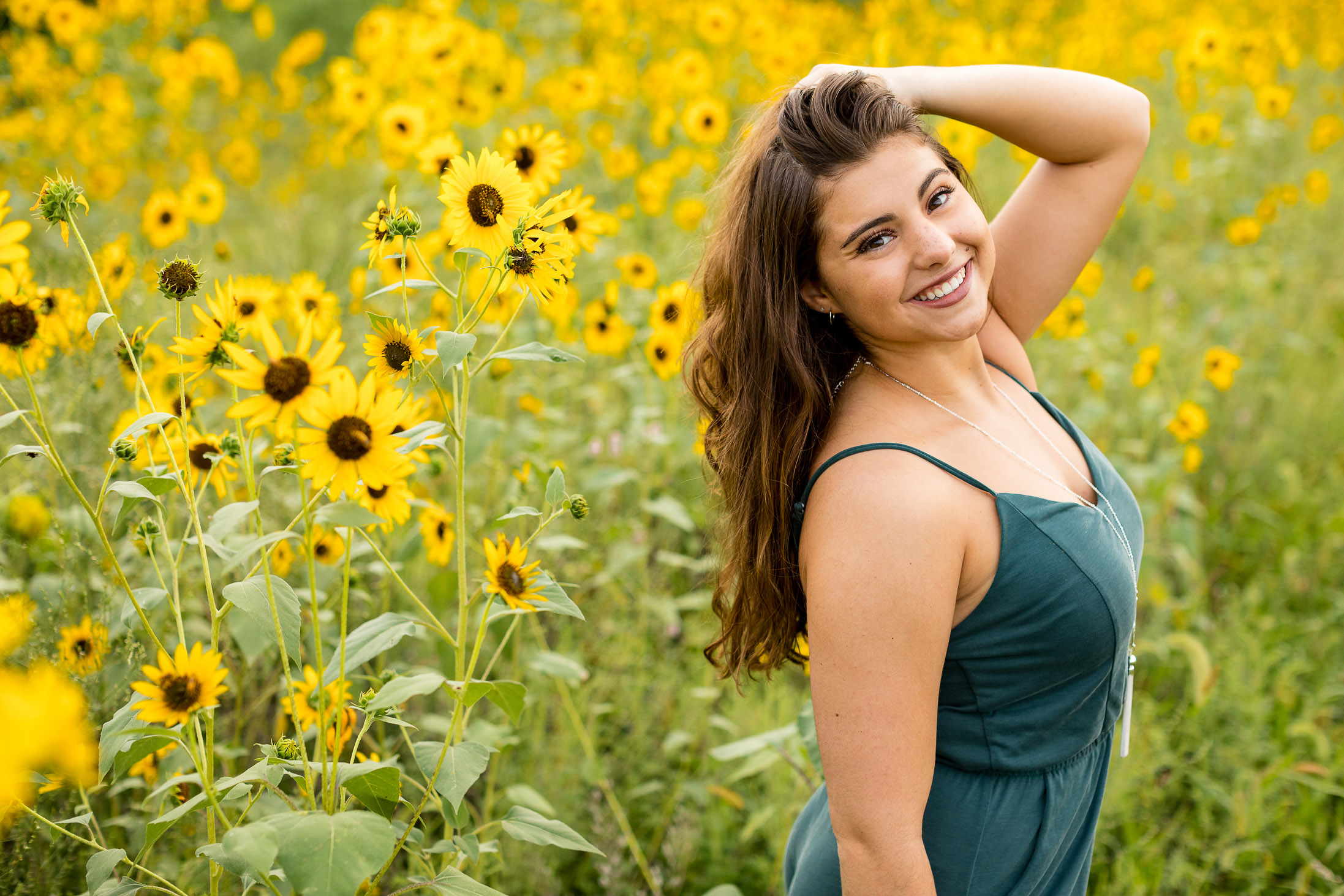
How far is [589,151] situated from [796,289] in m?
3.52

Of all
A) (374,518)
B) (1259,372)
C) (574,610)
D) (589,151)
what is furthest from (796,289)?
(589,151)

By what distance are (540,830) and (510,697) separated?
19 cm

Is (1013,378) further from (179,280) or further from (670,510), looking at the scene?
(179,280)

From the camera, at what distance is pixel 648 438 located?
8.23ft

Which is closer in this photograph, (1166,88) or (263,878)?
(263,878)

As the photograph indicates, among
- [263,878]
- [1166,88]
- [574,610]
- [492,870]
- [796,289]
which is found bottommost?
[492,870]

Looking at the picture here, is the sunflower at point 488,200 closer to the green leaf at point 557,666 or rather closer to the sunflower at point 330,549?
the sunflower at point 330,549

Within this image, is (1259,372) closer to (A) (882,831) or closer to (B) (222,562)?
(A) (882,831)

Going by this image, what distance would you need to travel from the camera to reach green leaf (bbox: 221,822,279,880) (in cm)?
84

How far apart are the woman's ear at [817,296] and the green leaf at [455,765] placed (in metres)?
0.76

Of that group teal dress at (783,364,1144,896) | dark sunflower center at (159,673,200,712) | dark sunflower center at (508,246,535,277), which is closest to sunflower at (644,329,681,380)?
teal dress at (783,364,1144,896)

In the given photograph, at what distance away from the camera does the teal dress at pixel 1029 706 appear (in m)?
1.21

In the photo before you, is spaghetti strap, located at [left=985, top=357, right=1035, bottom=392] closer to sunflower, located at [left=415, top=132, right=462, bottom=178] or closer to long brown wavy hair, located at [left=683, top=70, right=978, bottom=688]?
long brown wavy hair, located at [left=683, top=70, right=978, bottom=688]

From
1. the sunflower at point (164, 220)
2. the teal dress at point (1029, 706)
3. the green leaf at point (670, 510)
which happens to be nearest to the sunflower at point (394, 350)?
the teal dress at point (1029, 706)
